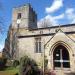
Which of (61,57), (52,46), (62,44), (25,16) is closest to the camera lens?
(62,44)

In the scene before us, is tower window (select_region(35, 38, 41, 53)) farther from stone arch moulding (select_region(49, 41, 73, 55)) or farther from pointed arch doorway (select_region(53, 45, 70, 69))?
stone arch moulding (select_region(49, 41, 73, 55))

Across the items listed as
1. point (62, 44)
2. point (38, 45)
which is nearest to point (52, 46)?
point (62, 44)

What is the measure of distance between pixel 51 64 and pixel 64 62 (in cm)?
194

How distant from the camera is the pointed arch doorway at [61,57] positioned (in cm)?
2106

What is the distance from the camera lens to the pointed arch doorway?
2106 centimetres

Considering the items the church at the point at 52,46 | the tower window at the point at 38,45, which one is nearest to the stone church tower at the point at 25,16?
the church at the point at 52,46

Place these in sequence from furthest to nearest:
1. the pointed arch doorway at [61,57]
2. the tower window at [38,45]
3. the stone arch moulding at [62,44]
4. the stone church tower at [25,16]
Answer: the stone church tower at [25,16]
the tower window at [38,45]
the pointed arch doorway at [61,57]
the stone arch moulding at [62,44]

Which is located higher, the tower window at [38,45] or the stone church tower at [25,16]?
the stone church tower at [25,16]

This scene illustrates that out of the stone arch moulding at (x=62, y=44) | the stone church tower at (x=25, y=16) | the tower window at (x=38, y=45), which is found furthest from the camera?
the stone church tower at (x=25, y=16)

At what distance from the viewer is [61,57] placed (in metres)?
21.1

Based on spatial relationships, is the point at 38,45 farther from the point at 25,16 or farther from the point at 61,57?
the point at 25,16

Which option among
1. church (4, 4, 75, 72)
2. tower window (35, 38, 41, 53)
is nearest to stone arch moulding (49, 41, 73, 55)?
church (4, 4, 75, 72)

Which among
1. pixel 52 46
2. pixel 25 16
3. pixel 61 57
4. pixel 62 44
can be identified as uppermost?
pixel 25 16

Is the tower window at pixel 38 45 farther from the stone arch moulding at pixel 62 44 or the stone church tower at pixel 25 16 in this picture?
the stone church tower at pixel 25 16
